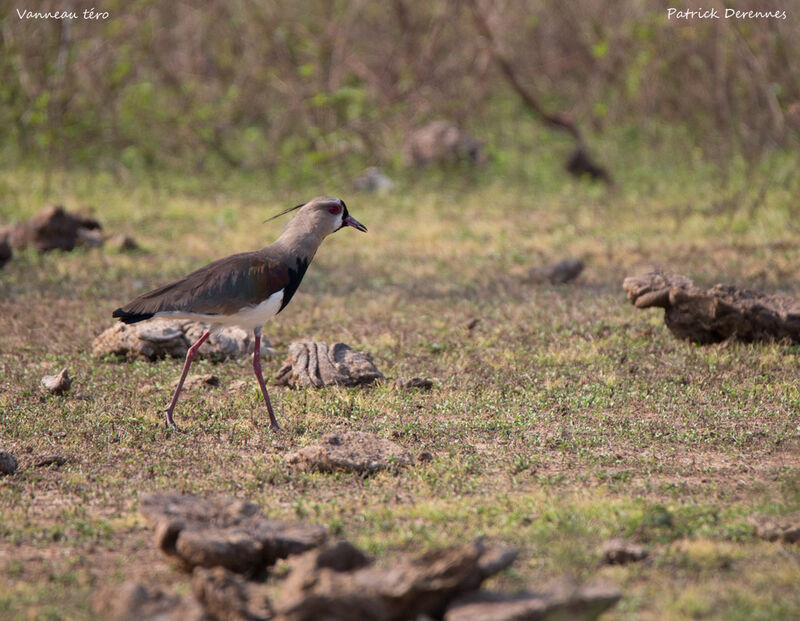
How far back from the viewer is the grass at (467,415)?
398 centimetres

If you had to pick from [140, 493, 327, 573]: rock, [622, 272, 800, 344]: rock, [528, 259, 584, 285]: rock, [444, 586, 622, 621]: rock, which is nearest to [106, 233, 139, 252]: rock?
[528, 259, 584, 285]: rock

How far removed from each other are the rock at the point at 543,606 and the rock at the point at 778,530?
110 centimetres

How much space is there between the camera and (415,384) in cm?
627

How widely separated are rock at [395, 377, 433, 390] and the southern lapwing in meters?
0.94

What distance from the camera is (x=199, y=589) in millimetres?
3316

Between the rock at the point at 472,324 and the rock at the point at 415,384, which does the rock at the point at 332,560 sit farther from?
the rock at the point at 472,324

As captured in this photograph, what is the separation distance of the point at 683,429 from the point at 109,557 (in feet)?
9.99

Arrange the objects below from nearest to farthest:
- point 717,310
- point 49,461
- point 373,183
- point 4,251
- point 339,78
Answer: point 49,461
point 717,310
point 4,251
point 373,183
point 339,78

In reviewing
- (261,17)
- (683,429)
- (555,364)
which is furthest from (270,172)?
(683,429)

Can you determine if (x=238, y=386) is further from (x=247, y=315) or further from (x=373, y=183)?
(x=373, y=183)

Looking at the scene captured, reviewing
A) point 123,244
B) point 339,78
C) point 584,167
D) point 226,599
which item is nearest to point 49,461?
point 226,599

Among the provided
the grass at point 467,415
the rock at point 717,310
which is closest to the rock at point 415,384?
the grass at point 467,415

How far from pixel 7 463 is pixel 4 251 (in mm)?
4714

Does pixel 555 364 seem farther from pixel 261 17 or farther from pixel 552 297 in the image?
pixel 261 17
